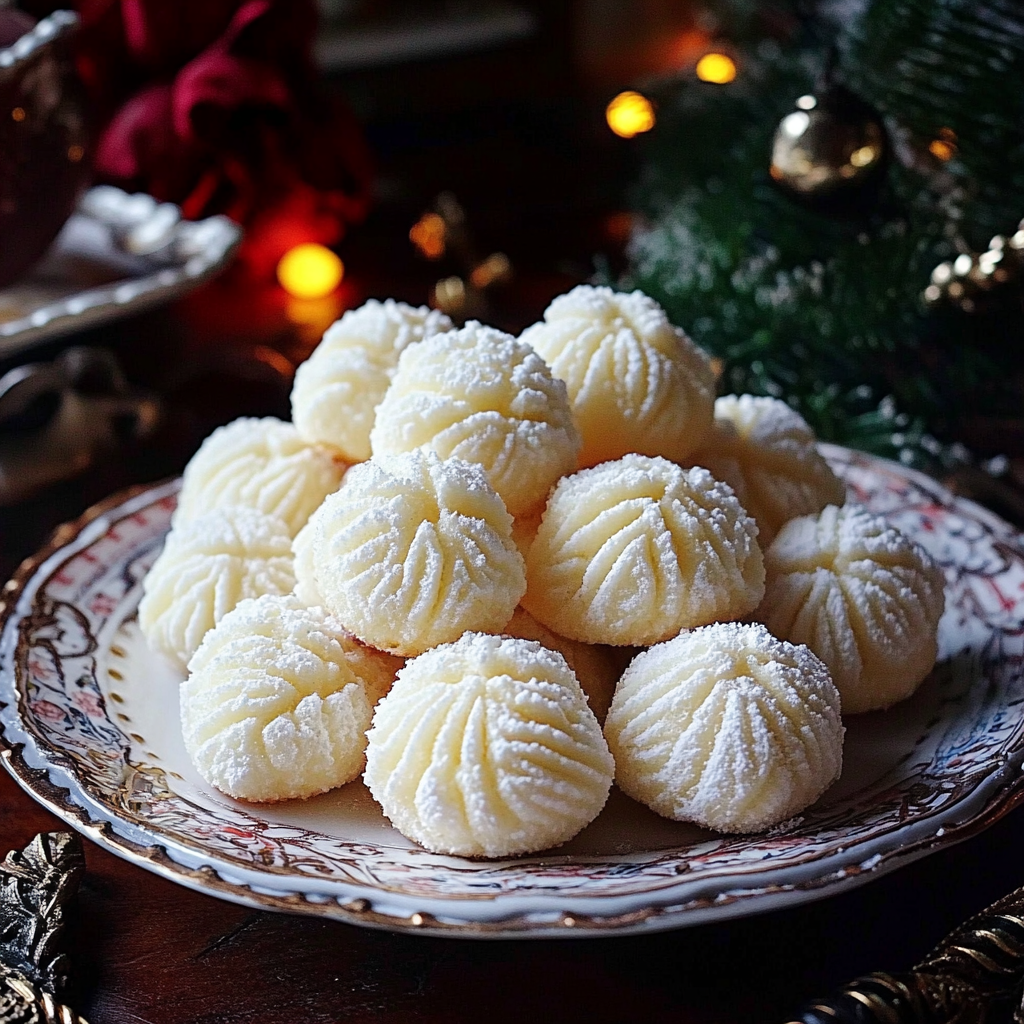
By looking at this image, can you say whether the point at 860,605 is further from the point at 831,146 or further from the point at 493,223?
the point at 493,223

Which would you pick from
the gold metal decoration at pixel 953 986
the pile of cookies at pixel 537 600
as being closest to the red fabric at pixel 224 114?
the pile of cookies at pixel 537 600

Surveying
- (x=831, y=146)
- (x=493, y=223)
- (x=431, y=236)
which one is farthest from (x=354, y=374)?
(x=493, y=223)

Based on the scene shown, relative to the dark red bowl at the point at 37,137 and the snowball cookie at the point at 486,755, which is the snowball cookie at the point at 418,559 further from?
the dark red bowl at the point at 37,137

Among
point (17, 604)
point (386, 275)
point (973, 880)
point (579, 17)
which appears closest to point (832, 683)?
point (973, 880)

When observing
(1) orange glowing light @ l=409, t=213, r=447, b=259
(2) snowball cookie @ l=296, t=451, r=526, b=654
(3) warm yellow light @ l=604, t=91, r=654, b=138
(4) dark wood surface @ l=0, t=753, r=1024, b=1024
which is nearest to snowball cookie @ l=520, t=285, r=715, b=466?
(2) snowball cookie @ l=296, t=451, r=526, b=654

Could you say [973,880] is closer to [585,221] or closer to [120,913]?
[120,913]

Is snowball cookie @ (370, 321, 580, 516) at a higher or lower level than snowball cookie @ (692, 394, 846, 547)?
higher

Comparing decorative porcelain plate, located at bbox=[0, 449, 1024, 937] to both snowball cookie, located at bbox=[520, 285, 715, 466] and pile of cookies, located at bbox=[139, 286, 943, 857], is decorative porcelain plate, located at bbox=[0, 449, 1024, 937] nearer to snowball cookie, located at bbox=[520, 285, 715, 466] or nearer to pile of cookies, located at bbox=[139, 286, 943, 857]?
pile of cookies, located at bbox=[139, 286, 943, 857]
